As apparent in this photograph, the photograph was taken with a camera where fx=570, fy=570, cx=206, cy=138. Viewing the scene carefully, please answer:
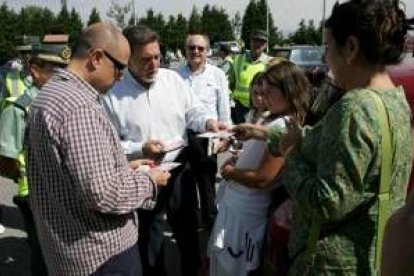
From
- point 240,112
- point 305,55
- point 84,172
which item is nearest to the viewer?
point 84,172

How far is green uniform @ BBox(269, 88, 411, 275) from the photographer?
1.87 m

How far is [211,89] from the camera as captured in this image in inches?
231

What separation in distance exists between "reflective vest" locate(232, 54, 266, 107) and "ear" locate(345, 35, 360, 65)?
19.9 feet

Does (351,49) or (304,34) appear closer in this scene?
(351,49)

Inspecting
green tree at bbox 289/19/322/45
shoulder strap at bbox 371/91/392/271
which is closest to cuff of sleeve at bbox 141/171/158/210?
shoulder strap at bbox 371/91/392/271

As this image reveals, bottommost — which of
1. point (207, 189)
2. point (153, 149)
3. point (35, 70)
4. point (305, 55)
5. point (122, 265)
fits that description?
point (207, 189)

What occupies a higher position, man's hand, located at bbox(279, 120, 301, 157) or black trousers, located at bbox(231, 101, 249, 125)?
man's hand, located at bbox(279, 120, 301, 157)

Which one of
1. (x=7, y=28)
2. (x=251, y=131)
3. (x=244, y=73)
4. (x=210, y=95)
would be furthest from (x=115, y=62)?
(x=7, y=28)

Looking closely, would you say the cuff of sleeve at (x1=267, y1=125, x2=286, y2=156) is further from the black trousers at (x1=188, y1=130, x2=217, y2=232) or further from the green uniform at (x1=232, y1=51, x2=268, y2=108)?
the green uniform at (x1=232, y1=51, x2=268, y2=108)

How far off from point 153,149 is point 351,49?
61.0 inches

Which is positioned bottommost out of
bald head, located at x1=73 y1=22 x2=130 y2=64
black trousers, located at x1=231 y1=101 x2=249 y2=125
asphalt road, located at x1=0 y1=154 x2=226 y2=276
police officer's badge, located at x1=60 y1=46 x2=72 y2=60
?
asphalt road, located at x1=0 y1=154 x2=226 y2=276

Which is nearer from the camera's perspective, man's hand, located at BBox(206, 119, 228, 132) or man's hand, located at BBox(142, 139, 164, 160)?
man's hand, located at BBox(142, 139, 164, 160)

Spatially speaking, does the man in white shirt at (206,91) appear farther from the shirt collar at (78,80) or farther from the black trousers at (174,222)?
the shirt collar at (78,80)

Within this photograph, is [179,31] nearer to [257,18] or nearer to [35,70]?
[257,18]
